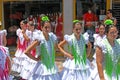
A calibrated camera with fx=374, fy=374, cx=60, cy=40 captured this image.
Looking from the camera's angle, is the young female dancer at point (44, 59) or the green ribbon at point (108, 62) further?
the young female dancer at point (44, 59)

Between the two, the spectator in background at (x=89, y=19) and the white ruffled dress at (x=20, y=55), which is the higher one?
the spectator in background at (x=89, y=19)

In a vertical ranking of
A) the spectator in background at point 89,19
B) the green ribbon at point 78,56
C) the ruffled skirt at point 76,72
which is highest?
the spectator in background at point 89,19

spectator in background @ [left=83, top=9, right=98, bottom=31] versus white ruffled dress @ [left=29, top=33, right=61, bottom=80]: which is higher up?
spectator in background @ [left=83, top=9, right=98, bottom=31]

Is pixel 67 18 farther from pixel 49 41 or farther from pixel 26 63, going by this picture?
pixel 49 41

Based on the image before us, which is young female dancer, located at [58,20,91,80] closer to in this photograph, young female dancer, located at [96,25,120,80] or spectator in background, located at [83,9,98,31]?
young female dancer, located at [96,25,120,80]

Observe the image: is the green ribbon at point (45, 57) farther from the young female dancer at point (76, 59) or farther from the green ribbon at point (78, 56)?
the green ribbon at point (78, 56)

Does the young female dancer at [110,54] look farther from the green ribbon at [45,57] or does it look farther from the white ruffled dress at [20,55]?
the white ruffled dress at [20,55]

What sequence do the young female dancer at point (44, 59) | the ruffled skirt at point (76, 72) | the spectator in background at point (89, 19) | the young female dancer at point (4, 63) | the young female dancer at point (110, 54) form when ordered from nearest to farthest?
the young female dancer at point (4, 63) → the young female dancer at point (110, 54) → the young female dancer at point (44, 59) → the ruffled skirt at point (76, 72) → the spectator in background at point (89, 19)

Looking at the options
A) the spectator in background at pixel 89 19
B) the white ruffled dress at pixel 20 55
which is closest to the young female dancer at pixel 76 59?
the white ruffled dress at pixel 20 55

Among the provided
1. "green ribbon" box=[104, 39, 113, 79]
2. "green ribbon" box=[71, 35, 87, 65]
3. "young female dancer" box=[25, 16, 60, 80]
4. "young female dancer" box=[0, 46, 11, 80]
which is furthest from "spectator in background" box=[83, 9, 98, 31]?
"young female dancer" box=[0, 46, 11, 80]

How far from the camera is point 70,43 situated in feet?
25.7

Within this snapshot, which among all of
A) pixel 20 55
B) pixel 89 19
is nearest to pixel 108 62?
pixel 20 55

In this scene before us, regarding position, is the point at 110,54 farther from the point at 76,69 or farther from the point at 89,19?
the point at 89,19

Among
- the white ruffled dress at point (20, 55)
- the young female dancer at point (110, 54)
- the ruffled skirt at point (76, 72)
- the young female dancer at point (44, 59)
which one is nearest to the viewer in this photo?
the young female dancer at point (110, 54)
